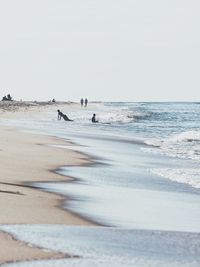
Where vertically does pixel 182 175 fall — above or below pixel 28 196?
below

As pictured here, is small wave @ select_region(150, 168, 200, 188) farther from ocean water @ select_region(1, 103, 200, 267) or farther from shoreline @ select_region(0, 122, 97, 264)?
shoreline @ select_region(0, 122, 97, 264)

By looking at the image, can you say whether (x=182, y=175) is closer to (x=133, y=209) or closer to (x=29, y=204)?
(x=133, y=209)

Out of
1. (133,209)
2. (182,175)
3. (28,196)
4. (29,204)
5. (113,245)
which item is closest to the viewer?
(113,245)

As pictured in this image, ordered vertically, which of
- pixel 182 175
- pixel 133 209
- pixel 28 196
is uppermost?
pixel 28 196

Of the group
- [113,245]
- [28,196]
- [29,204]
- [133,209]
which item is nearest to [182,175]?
[133,209]

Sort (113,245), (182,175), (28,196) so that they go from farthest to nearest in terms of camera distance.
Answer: (182,175)
(28,196)
(113,245)

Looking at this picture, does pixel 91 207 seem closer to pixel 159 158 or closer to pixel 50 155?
pixel 50 155

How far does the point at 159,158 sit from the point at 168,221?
12505 millimetres

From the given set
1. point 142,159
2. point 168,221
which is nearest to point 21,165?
point 142,159

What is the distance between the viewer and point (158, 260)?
7.46 meters

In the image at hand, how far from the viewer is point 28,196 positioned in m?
11.4

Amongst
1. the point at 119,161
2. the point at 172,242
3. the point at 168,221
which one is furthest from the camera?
the point at 119,161

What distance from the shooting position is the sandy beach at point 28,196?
7.57 meters

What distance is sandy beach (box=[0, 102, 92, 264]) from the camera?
757cm
